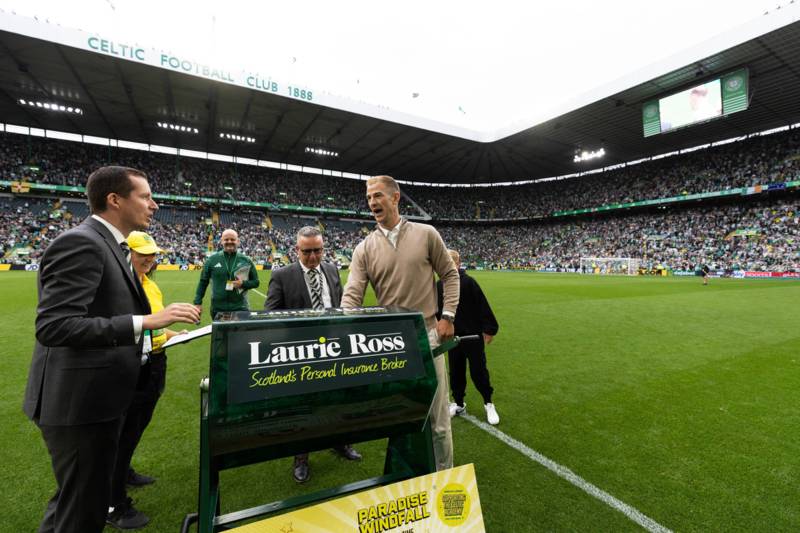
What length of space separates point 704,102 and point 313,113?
2710 cm

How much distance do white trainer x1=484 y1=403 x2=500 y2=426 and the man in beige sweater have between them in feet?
5.41

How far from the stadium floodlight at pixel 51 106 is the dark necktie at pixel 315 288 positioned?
37.9 meters

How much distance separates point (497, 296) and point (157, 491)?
547 inches

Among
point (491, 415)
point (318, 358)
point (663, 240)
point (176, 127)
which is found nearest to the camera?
point (318, 358)

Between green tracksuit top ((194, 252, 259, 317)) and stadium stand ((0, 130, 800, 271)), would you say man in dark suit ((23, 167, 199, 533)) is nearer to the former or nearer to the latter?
green tracksuit top ((194, 252, 259, 317))

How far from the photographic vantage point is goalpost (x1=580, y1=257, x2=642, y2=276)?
1412 inches

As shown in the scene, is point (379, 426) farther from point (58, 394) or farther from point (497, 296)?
point (497, 296)

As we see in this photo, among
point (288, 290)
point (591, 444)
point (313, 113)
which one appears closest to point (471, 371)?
point (591, 444)

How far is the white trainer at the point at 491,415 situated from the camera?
3.92 meters

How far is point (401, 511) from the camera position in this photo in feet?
4.59

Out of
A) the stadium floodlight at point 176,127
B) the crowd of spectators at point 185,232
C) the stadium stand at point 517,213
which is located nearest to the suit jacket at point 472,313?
the crowd of spectators at point 185,232

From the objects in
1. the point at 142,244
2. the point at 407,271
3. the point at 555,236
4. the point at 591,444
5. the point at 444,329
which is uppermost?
the point at 555,236

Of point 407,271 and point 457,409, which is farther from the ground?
point 407,271

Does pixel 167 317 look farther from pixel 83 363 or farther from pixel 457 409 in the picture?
pixel 457 409
